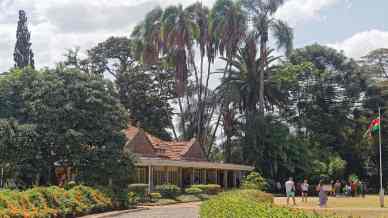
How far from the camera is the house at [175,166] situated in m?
39.1

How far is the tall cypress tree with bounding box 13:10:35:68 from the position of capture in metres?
54.3

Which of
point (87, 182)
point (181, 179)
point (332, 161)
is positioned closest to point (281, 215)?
point (87, 182)

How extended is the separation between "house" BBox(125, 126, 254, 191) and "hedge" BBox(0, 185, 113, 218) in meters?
10.5

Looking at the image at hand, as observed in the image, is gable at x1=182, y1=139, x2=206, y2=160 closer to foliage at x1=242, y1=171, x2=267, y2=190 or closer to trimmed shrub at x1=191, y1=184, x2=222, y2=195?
foliage at x1=242, y1=171, x2=267, y2=190

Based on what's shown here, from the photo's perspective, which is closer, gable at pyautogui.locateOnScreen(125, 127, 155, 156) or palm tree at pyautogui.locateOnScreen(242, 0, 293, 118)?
gable at pyautogui.locateOnScreen(125, 127, 155, 156)

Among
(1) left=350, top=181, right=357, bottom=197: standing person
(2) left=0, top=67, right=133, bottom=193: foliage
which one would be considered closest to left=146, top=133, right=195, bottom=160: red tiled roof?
(1) left=350, top=181, right=357, bottom=197: standing person

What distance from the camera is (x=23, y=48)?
5462cm

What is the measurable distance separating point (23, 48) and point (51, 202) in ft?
118

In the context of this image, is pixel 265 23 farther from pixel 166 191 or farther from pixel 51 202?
pixel 51 202

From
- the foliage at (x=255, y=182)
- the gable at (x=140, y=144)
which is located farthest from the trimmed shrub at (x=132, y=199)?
the foliage at (x=255, y=182)

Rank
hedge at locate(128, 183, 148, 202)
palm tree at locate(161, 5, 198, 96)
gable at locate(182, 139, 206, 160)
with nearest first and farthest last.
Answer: hedge at locate(128, 183, 148, 202), gable at locate(182, 139, 206, 160), palm tree at locate(161, 5, 198, 96)

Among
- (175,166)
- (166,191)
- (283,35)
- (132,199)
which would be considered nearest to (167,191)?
(166,191)

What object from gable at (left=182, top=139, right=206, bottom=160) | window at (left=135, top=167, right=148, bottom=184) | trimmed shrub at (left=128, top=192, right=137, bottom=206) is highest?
gable at (left=182, top=139, right=206, bottom=160)

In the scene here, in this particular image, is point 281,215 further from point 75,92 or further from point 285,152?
point 285,152
